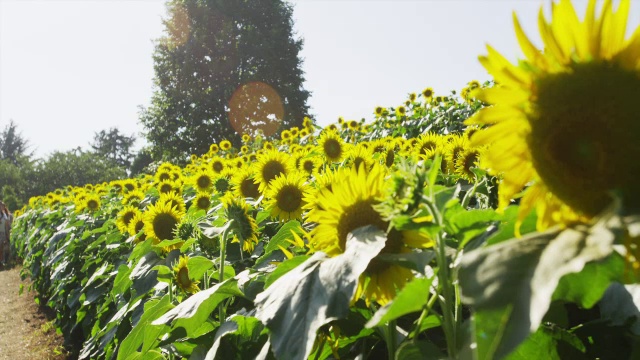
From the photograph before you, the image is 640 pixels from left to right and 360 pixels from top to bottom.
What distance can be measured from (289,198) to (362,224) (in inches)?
66.2

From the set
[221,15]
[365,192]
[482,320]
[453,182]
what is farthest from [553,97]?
[221,15]

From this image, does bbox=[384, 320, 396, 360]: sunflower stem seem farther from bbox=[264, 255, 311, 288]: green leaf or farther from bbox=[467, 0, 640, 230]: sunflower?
bbox=[467, 0, 640, 230]: sunflower

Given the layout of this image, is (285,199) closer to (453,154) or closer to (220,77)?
(453,154)

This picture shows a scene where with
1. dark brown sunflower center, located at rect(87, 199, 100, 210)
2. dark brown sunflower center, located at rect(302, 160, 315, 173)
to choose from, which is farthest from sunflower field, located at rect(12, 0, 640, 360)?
dark brown sunflower center, located at rect(87, 199, 100, 210)

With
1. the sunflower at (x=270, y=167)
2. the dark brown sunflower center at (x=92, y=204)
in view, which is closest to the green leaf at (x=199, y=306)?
the sunflower at (x=270, y=167)

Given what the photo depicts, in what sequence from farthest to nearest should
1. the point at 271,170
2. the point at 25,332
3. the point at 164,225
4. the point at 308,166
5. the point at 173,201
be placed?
the point at 25,332 < the point at 308,166 < the point at 173,201 < the point at 271,170 < the point at 164,225

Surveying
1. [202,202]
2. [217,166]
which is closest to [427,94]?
[217,166]

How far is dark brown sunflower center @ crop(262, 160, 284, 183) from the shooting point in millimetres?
3854

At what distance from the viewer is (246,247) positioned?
2.60m

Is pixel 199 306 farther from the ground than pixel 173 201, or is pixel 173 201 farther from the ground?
pixel 173 201

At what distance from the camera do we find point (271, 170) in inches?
153

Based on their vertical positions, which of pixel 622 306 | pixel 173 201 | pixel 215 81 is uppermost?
pixel 215 81

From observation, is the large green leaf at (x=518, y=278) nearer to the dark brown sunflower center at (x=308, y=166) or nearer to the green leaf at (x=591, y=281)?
the green leaf at (x=591, y=281)

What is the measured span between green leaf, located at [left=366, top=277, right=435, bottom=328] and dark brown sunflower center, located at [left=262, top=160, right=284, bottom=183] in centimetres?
303
